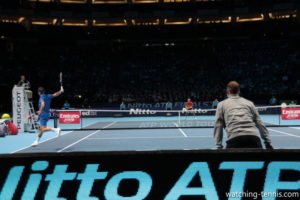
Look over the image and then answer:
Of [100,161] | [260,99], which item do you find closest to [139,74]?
[260,99]

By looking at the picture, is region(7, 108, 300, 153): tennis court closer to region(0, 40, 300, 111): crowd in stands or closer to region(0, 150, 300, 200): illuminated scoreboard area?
region(0, 150, 300, 200): illuminated scoreboard area

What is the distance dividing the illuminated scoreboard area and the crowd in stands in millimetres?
31150

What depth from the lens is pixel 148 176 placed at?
326cm

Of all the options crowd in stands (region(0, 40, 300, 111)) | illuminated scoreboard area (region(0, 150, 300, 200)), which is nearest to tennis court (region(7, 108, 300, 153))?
→ illuminated scoreboard area (region(0, 150, 300, 200))

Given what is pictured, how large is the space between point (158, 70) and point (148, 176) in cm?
4019

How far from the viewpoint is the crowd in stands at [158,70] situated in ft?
121

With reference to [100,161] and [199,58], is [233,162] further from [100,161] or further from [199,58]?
[199,58]

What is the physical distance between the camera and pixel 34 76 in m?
39.7

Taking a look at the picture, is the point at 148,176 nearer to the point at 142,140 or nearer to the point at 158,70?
the point at 142,140

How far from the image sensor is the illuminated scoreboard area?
3.14m

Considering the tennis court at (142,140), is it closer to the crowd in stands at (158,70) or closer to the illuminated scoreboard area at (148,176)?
the illuminated scoreboard area at (148,176)

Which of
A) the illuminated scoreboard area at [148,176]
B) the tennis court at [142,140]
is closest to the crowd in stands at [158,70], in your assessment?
the tennis court at [142,140]

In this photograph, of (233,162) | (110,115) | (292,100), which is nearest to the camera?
(233,162)

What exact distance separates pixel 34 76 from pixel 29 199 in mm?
39104
